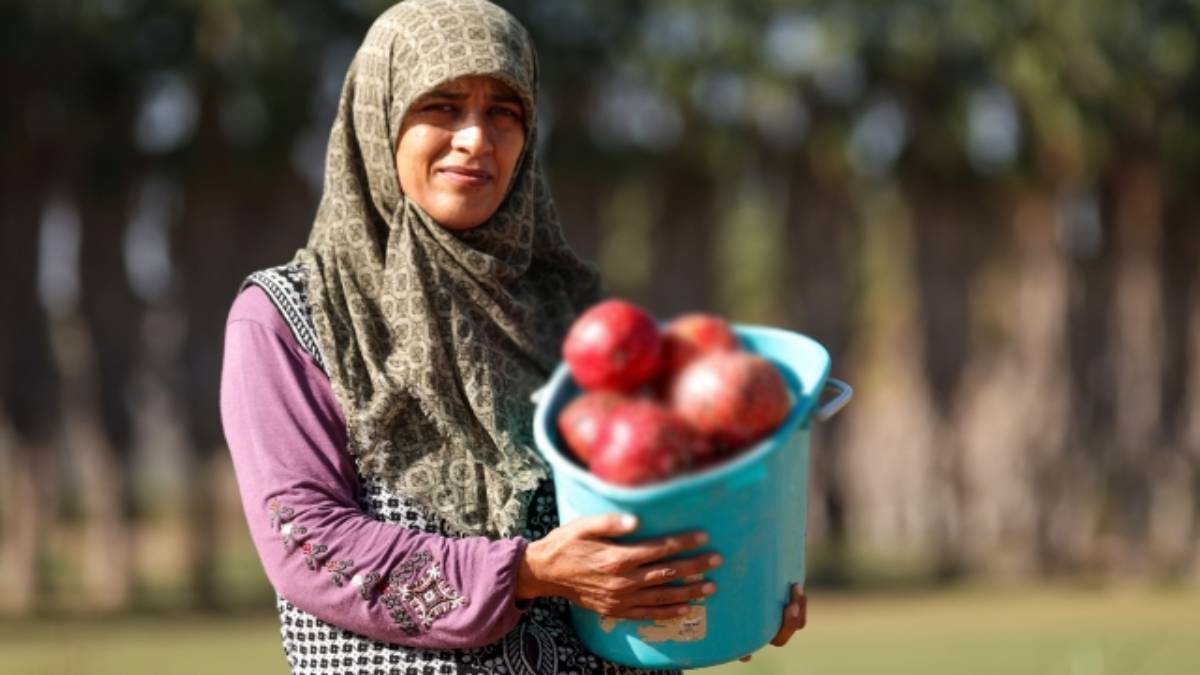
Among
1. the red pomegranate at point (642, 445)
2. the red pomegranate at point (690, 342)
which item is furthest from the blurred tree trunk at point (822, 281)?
the red pomegranate at point (642, 445)

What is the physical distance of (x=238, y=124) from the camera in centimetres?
1531

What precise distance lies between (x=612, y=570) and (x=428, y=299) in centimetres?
53

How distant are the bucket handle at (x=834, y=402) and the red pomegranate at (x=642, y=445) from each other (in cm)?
27

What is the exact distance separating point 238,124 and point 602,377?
46.0 feet

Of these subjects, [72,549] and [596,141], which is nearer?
[596,141]

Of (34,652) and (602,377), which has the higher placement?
(602,377)

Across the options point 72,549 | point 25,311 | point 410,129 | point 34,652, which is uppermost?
point 410,129

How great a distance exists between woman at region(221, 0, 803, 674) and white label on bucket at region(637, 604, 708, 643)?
0.10ft

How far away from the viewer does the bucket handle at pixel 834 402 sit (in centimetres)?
211

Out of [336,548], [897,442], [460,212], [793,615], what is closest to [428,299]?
[460,212]

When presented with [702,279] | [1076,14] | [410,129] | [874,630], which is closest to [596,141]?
[702,279]

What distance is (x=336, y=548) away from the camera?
2.07 meters

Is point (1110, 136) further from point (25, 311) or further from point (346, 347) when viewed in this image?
point (346, 347)

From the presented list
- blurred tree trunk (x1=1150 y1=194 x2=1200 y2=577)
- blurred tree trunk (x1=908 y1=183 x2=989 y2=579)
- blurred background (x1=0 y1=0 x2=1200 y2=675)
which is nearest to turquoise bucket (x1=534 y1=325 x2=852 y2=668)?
blurred background (x1=0 y1=0 x2=1200 y2=675)
